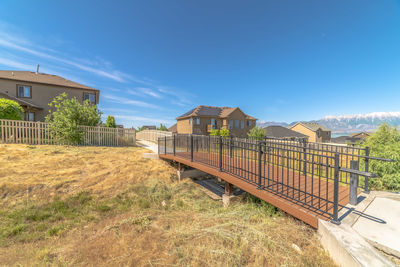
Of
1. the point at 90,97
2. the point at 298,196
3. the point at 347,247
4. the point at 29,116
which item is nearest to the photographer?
the point at 347,247

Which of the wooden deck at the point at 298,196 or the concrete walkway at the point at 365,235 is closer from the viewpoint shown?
the concrete walkway at the point at 365,235

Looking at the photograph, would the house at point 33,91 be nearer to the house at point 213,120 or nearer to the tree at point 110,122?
the tree at point 110,122

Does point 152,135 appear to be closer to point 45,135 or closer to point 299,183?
point 45,135

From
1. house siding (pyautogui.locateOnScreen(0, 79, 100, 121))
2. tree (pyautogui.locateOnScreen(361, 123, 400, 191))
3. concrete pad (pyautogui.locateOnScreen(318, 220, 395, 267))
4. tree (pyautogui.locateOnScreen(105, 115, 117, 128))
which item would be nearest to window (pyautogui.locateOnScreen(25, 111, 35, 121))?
house siding (pyautogui.locateOnScreen(0, 79, 100, 121))

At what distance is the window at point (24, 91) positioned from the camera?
18286 millimetres

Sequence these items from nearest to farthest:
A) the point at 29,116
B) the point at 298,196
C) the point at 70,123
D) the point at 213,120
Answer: the point at 298,196
the point at 70,123
the point at 29,116
the point at 213,120

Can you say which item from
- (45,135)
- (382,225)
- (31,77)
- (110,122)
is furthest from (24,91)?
(382,225)

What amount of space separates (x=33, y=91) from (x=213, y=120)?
27634 millimetres

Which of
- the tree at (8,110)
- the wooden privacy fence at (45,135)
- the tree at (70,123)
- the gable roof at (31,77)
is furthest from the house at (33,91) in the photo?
the tree at (70,123)

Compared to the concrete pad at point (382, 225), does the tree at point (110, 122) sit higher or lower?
higher

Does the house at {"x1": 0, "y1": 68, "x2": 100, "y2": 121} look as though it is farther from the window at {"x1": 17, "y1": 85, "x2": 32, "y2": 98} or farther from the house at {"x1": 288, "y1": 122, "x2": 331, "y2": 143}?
the house at {"x1": 288, "y1": 122, "x2": 331, "y2": 143}

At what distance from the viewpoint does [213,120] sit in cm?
3353

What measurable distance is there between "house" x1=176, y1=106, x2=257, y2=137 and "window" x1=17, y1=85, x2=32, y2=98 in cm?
2246

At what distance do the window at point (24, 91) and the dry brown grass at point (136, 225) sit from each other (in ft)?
52.6
